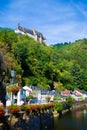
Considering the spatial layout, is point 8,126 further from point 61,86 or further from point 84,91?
point 84,91

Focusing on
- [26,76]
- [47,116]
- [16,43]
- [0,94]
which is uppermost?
[16,43]

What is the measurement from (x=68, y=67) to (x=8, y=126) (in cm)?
14232

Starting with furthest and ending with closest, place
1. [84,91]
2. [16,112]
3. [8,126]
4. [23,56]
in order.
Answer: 1. [84,91]
2. [23,56]
3. [16,112]
4. [8,126]

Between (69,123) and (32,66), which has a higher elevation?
(32,66)

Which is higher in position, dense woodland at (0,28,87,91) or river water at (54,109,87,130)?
dense woodland at (0,28,87,91)

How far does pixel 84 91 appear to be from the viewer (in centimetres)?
16375

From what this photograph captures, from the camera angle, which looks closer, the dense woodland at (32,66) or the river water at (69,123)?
the river water at (69,123)

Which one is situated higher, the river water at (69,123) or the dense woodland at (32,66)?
the dense woodland at (32,66)

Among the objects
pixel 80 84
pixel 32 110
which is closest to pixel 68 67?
pixel 80 84

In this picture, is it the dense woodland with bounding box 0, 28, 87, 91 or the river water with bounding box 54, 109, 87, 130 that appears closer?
the river water with bounding box 54, 109, 87, 130

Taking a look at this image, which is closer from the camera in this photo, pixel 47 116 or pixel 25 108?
pixel 25 108

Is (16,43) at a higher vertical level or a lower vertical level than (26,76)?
higher

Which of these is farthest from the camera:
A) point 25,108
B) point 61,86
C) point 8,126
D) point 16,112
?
point 61,86

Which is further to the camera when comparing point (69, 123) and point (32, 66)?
point (32, 66)
